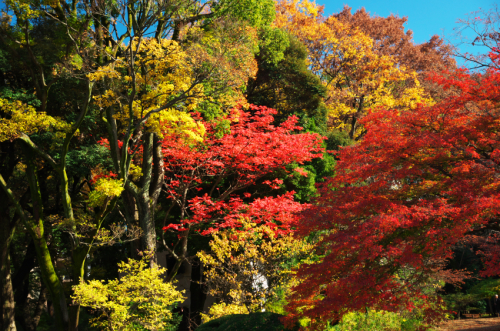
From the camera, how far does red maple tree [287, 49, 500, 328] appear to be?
18.2ft

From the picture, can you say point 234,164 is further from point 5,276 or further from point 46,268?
point 5,276

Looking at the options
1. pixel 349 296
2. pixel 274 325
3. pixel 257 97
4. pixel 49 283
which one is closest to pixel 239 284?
pixel 274 325

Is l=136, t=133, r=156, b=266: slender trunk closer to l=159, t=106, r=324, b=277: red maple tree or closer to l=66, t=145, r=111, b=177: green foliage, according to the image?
l=159, t=106, r=324, b=277: red maple tree

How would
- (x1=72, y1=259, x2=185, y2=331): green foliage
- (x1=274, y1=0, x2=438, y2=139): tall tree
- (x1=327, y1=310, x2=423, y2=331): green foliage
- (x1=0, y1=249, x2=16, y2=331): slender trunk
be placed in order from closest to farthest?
(x1=72, y1=259, x2=185, y2=331): green foliage, (x1=327, y1=310, x2=423, y2=331): green foliage, (x1=0, y1=249, x2=16, y2=331): slender trunk, (x1=274, y1=0, x2=438, y2=139): tall tree

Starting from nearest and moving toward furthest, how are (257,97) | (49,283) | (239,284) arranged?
(239,284) → (49,283) → (257,97)

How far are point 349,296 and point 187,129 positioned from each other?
5.71 m

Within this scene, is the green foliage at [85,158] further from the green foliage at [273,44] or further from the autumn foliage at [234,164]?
the green foliage at [273,44]

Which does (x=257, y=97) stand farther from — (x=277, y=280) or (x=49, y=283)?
(x=49, y=283)

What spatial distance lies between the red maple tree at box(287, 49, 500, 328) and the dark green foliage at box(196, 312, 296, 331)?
18.5 inches

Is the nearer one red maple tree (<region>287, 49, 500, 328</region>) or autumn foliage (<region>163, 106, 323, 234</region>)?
red maple tree (<region>287, 49, 500, 328</region>)

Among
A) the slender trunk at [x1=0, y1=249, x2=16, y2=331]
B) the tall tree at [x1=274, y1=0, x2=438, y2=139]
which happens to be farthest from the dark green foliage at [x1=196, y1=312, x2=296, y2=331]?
the tall tree at [x1=274, y1=0, x2=438, y2=139]

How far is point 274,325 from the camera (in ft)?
25.1

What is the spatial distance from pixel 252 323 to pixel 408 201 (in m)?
4.00

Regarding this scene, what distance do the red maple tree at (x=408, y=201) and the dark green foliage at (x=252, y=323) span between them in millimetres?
469
